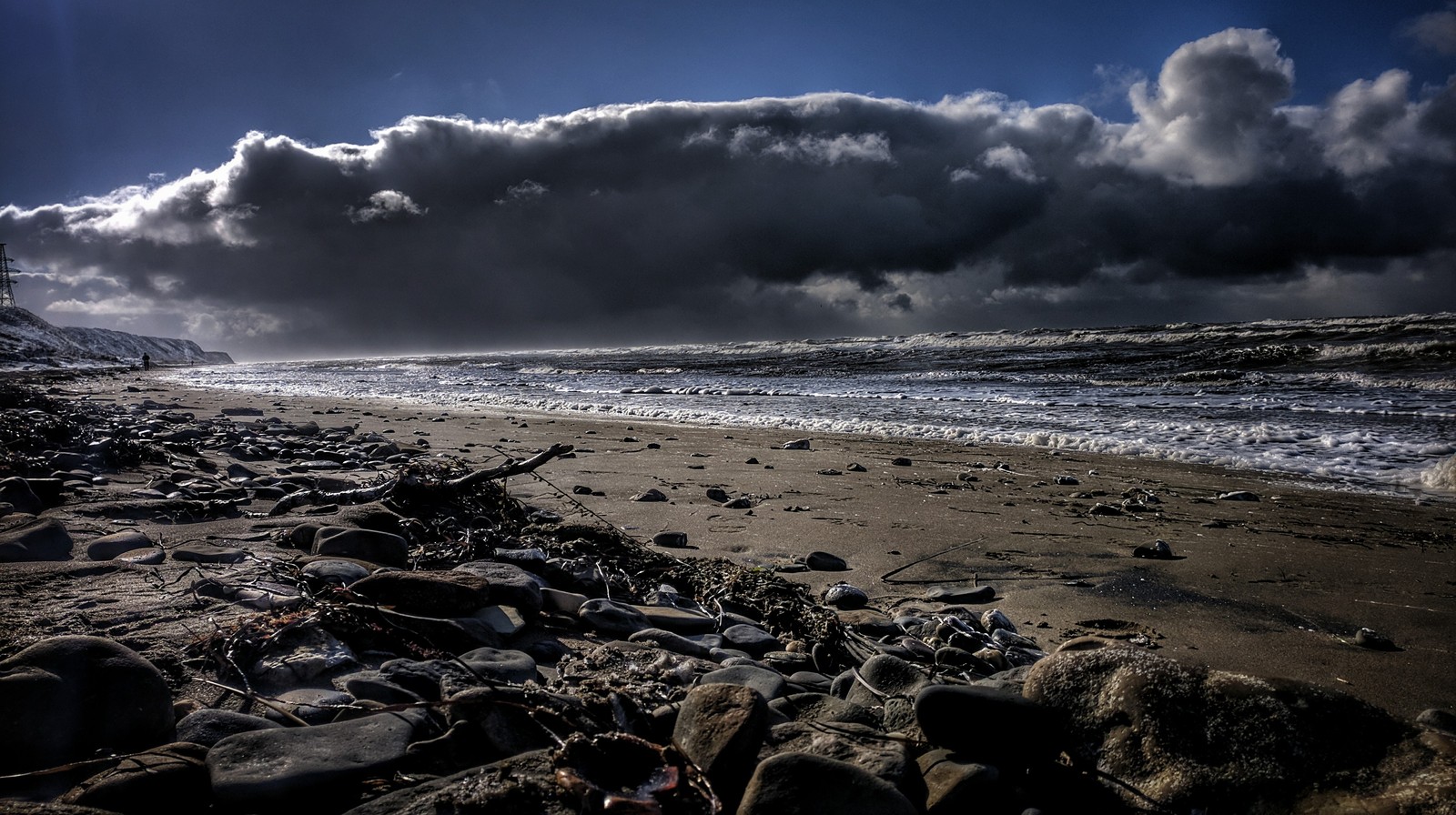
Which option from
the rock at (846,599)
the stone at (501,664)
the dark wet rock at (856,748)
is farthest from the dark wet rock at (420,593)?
the rock at (846,599)

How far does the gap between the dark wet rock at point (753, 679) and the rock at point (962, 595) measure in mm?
1580

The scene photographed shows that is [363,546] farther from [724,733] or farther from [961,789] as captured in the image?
[961,789]

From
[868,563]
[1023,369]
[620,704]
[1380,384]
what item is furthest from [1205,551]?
[1023,369]

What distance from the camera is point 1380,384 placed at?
552 inches

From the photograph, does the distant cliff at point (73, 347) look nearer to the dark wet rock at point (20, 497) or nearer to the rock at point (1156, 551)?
the dark wet rock at point (20, 497)

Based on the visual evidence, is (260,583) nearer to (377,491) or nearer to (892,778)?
(377,491)

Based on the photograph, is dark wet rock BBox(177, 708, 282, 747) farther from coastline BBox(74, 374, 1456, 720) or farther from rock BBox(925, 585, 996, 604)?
rock BBox(925, 585, 996, 604)

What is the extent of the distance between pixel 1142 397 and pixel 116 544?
14727 mm

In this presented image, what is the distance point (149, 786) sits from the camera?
1.28m

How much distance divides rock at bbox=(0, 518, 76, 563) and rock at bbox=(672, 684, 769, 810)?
2913mm

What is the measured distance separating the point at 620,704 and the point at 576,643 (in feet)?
2.53

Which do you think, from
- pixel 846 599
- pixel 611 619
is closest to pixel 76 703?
pixel 611 619

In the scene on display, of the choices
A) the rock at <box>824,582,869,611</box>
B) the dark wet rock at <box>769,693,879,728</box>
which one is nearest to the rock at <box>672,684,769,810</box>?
the dark wet rock at <box>769,693,879,728</box>

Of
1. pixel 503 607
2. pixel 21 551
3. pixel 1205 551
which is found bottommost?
pixel 1205 551
